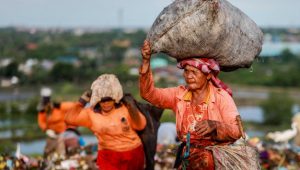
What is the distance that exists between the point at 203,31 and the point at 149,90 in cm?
63

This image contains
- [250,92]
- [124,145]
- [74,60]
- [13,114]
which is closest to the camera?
[124,145]

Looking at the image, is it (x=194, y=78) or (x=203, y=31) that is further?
(x=194, y=78)

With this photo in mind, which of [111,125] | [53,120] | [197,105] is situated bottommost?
[53,120]

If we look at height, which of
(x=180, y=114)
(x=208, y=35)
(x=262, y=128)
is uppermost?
(x=208, y=35)

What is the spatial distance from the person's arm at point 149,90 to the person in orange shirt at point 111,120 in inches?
62.6

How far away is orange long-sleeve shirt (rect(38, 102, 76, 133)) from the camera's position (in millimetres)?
9047

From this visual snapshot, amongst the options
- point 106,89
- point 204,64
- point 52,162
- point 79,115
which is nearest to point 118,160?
point 79,115

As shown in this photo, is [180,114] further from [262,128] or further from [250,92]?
[250,92]

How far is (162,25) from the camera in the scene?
443 cm

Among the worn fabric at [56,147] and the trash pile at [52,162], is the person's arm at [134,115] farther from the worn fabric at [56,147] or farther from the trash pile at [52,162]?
the worn fabric at [56,147]

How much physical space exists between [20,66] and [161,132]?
5136 cm

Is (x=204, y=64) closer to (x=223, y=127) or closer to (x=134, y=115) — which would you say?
(x=223, y=127)

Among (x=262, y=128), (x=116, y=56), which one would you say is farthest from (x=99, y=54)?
(x=262, y=128)

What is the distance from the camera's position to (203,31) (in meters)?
4.32
